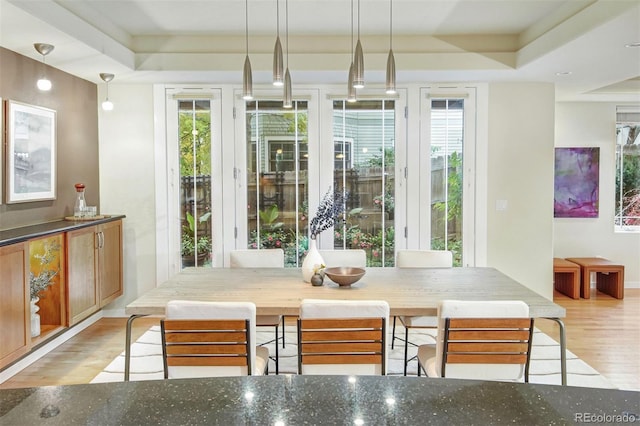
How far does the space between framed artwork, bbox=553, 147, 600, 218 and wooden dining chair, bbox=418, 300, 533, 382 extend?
4599 mm

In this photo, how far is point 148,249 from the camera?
5.11m

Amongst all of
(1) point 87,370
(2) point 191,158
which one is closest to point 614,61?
(2) point 191,158

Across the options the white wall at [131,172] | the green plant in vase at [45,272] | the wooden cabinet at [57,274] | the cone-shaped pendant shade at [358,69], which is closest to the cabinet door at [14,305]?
the wooden cabinet at [57,274]

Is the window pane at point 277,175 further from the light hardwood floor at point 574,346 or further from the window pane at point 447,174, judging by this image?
the light hardwood floor at point 574,346

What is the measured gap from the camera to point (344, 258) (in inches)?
148

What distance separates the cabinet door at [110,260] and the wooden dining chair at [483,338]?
11.0 ft

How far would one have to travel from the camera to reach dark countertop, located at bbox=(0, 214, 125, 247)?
10.6ft

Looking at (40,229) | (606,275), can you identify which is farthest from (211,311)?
(606,275)

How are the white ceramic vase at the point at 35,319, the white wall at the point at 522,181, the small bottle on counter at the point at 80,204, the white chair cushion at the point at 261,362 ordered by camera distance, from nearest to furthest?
the white chair cushion at the point at 261,362 → the white ceramic vase at the point at 35,319 → the small bottle on counter at the point at 80,204 → the white wall at the point at 522,181

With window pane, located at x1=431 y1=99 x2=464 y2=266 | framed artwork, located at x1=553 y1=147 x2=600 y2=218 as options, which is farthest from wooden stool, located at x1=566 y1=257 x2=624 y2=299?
window pane, located at x1=431 y1=99 x2=464 y2=266

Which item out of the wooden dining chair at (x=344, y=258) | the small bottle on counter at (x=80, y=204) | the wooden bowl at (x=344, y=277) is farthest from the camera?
the small bottle on counter at (x=80, y=204)

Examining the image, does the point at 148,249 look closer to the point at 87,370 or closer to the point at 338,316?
the point at 87,370

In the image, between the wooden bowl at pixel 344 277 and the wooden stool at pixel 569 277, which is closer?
the wooden bowl at pixel 344 277

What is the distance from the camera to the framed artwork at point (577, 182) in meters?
6.34
